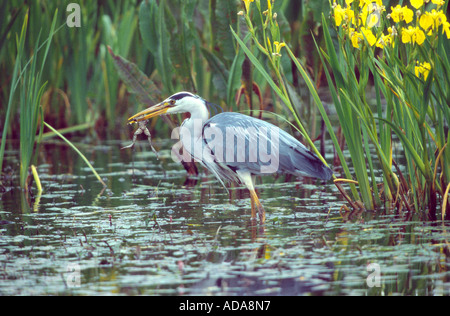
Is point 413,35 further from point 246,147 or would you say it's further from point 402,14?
point 246,147

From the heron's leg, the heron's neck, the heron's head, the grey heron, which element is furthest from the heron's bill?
the heron's leg

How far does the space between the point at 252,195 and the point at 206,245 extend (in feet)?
3.71

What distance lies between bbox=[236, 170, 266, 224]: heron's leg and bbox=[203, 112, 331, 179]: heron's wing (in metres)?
0.05

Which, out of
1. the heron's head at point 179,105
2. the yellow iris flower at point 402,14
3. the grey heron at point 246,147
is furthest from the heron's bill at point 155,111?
the yellow iris flower at point 402,14

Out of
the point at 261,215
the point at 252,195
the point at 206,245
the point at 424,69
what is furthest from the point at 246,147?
the point at 424,69

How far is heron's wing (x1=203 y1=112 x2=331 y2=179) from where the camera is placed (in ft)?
19.4

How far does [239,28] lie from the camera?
7840 millimetres

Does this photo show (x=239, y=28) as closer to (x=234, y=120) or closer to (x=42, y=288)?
(x=234, y=120)

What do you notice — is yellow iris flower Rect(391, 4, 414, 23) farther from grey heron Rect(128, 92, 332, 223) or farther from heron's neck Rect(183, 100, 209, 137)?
heron's neck Rect(183, 100, 209, 137)

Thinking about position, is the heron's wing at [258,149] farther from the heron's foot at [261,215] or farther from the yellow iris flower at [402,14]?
the yellow iris flower at [402,14]

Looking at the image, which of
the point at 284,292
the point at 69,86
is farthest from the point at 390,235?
the point at 69,86

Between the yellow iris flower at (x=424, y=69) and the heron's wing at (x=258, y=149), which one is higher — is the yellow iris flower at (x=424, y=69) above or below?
above

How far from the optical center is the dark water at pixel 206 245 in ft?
Result: 12.5

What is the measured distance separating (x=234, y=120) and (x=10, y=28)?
3244mm
